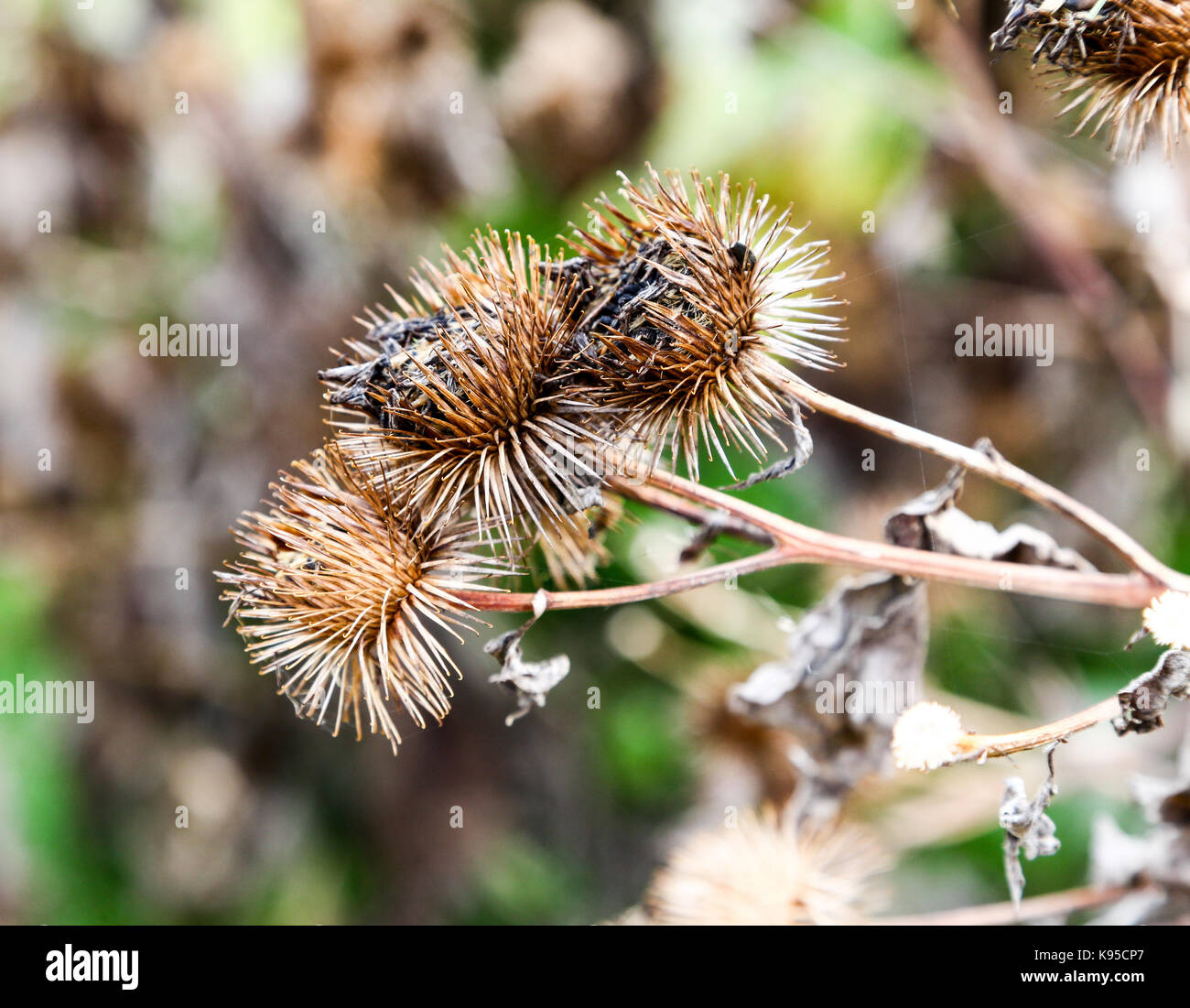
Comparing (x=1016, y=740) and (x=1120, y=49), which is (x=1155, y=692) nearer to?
(x=1016, y=740)

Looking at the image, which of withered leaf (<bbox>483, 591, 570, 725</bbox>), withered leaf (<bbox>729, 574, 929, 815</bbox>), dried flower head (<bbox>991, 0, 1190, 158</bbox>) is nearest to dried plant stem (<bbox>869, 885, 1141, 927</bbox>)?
withered leaf (<bbox>729, 574, 929, 815</bbox>)

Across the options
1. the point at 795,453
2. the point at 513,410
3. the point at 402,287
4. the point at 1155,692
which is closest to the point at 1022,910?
the point at 1155,692

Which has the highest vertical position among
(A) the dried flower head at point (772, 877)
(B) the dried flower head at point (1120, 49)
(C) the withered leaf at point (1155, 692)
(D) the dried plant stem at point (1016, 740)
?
(B) the dried flower head at point (1120, 49)

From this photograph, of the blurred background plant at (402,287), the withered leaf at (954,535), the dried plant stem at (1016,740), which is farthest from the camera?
the blurred background plant at (402,287)

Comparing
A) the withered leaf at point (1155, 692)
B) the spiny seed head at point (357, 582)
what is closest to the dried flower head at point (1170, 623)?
the withered leaf at point (1155, 692)

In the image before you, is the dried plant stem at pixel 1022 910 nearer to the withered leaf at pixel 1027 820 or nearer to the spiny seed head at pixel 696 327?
the withered leaf at pixel 1027 820
